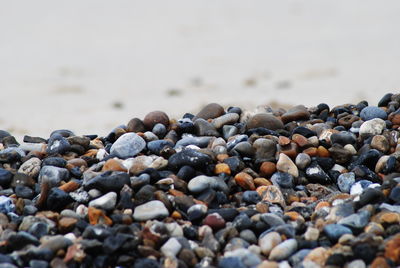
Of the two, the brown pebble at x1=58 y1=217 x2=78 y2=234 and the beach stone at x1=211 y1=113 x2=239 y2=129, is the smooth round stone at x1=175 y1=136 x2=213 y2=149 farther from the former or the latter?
the brown pebble at x1=58 y1=217 x2=78 y2=234

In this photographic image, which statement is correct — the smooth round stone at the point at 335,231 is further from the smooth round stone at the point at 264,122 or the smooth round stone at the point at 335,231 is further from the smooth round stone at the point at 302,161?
the smooth round stone at the point at 264,122

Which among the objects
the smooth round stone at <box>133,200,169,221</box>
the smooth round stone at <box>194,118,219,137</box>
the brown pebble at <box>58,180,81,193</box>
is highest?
the smooth round stone at <box>194,118,219,137</box>

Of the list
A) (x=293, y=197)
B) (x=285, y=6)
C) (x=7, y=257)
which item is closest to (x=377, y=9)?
(x=285, y=6)

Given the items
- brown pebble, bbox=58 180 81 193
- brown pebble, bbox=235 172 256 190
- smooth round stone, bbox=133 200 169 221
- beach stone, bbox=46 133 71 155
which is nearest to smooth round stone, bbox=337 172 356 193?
brown pebble, bbox=235 172 256 190

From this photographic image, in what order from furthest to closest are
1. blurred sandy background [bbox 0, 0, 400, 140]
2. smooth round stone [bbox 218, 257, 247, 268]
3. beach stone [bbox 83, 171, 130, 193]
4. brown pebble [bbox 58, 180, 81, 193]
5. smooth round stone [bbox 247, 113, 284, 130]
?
blurred sandy background [bbox 0, 0, 400, 140] → smooth round stone [bbox 247, 113, 284, 130] → brown pebble [bbox 58, 180, 81, 193] → beach stone [bbox 83, 171, 130, 193] → smooth round stone [bbox 218, 257, 247, 268]

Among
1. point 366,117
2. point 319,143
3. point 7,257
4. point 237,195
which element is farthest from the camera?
point 366,117

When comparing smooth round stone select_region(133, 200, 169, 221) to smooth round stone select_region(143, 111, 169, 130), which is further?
smooth round stone select_region(143, 111, 169, 130)

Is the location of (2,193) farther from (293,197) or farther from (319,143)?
(319,143)
